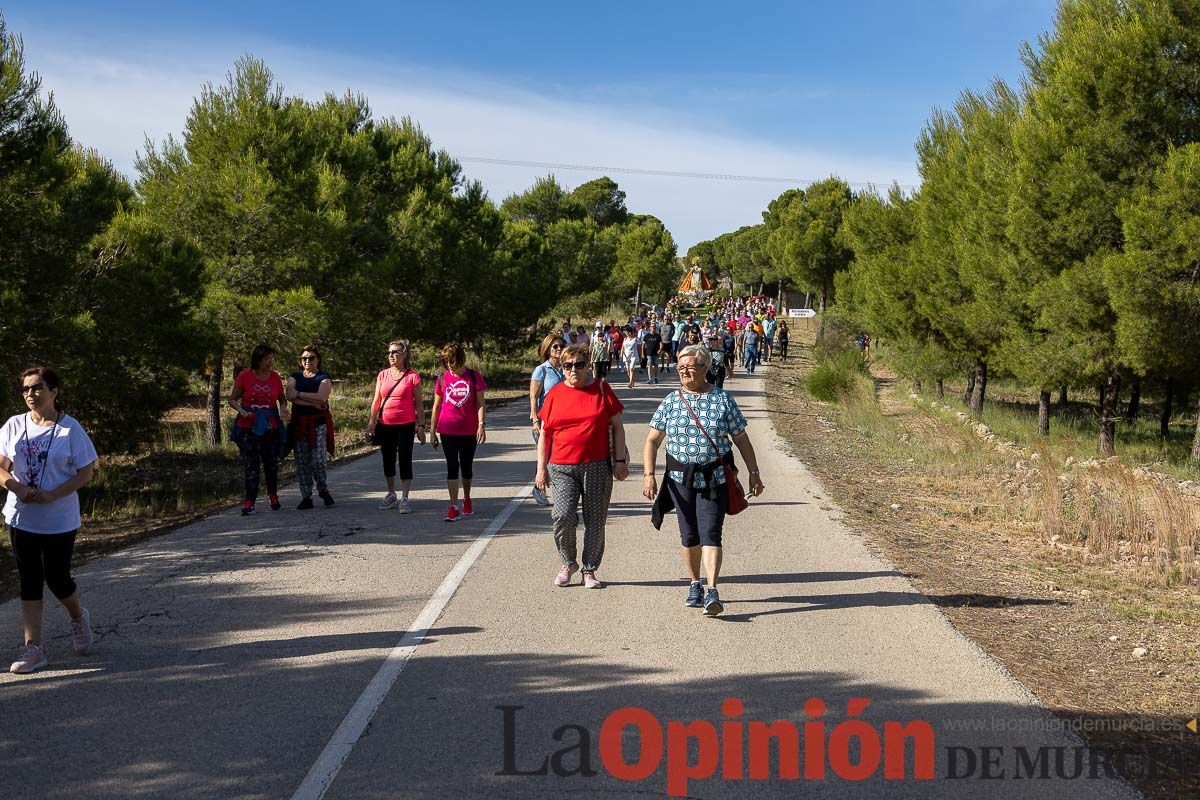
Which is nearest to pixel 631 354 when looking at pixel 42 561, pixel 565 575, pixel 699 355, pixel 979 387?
pixel 979 387

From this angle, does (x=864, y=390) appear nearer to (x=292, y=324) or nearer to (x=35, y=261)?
(x=292, y=324)

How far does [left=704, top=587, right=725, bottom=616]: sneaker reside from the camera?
671cm

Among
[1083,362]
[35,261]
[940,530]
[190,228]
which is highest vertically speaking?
[190,228]

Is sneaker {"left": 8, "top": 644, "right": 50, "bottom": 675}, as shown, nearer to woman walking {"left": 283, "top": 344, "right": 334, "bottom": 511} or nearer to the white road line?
the white road line

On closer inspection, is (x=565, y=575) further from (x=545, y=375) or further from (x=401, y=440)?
(x=401, y=440)

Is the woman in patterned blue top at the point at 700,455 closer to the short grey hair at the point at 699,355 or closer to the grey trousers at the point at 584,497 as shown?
the short grey hair at the point at 699,355

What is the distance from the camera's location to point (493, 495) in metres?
11.9

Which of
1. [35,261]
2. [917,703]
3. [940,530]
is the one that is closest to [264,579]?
[917,703]

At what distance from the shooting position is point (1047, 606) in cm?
755

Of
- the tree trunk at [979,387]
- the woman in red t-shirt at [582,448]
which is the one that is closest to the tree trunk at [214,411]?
the woman in red t-shirt at [582,448]

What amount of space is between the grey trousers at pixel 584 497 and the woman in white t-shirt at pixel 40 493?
309cm

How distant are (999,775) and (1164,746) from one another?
1068 millimetres

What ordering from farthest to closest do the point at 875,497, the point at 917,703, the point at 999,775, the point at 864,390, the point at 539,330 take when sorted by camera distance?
1. the point at 539,330
2. the point at 864,390
3. the point at 875,497
4. the point at 917,703
5. the point at 999,775

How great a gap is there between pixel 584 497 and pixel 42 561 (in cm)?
350
